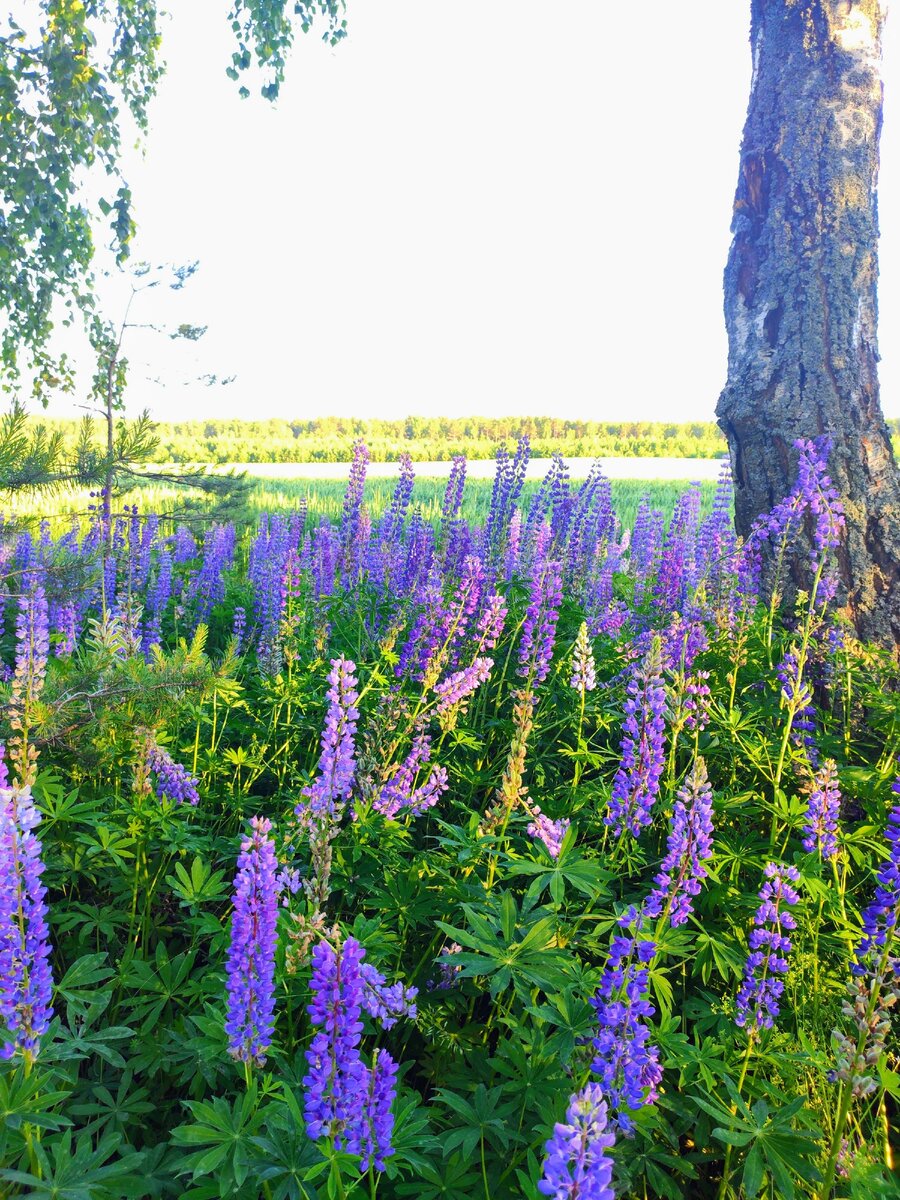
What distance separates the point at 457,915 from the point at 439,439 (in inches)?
1240

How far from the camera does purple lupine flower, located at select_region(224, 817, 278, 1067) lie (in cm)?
147

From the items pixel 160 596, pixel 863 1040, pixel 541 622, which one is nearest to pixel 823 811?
pixel 863 1040

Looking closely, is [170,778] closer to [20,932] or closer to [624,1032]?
[20,932]

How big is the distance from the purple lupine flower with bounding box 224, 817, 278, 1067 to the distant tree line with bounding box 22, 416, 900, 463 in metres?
22.4

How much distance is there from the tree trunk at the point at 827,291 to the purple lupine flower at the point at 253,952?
3758mm

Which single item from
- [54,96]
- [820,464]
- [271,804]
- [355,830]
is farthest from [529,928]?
[54,96]

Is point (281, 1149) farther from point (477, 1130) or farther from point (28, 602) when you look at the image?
point (28, 602)

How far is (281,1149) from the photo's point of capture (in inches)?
59.2

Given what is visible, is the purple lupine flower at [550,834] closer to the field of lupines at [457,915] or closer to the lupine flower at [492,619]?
the field of lupines at [457,915]

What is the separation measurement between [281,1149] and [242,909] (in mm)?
465

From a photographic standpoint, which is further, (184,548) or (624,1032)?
(184,548)

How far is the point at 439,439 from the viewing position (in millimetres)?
32969

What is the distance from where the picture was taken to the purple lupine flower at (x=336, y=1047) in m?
1.25

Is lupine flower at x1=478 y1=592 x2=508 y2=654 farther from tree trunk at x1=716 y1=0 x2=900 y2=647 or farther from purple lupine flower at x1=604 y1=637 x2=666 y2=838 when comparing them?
tree trunk at x1=716 y1=0 x2=900 y2=647
